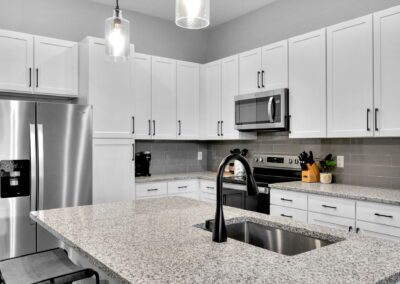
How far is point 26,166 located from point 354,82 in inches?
112

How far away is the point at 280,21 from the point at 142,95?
6.05 ft

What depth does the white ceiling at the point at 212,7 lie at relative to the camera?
166 inches

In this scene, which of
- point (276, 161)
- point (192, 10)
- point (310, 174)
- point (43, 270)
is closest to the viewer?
point (192, 10)

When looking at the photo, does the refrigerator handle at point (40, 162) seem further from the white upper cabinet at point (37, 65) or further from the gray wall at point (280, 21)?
the gray wall at point (280, 21)

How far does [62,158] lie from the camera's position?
3.15m

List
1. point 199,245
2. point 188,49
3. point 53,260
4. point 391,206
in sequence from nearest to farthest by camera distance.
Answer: point 199,245, point 53,260, point 391,206, point 188,49

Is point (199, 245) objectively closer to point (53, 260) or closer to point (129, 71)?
point (53, 260)

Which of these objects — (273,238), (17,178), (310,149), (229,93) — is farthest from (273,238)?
(229,93)

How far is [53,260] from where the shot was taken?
1825 millimetres

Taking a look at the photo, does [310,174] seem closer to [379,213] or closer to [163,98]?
[379,213]

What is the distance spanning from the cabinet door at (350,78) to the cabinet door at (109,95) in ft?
6.65

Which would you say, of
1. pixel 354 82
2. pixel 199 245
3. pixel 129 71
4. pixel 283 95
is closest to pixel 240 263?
pixel 199 245

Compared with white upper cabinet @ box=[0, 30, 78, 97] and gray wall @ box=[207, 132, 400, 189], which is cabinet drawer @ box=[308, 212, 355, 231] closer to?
gray wall @ box=[207, 132, 400, 189]

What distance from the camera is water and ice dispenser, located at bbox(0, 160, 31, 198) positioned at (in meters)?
2.88
